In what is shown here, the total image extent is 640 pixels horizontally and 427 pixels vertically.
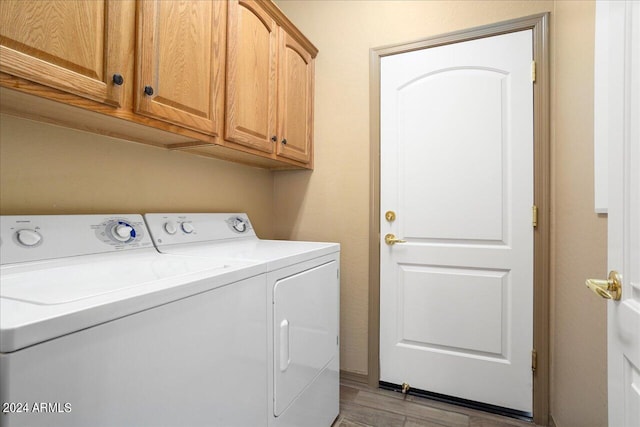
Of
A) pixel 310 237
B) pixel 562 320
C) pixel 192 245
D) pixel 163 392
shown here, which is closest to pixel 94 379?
pixel 163 392

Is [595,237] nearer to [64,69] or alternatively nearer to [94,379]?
[94,379]

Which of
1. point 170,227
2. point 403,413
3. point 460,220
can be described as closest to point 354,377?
point 403,413

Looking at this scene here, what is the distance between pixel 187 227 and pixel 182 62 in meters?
0.74

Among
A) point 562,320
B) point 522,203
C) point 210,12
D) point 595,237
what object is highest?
point 210,12

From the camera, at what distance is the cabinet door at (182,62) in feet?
3.45

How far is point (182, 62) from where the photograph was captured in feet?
3.89

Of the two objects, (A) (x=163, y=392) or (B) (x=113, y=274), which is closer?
(A) (x=163, y=392)

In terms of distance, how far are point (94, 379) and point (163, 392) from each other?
0.58 feet

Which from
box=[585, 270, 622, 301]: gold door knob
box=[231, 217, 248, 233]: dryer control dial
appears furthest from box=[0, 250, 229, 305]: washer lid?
box=[585, 270, 622, 301]: gold door knob

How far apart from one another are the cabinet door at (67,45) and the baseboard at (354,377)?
1954 millimetres

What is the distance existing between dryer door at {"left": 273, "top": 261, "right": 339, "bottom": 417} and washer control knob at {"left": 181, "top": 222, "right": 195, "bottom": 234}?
24.0 inches

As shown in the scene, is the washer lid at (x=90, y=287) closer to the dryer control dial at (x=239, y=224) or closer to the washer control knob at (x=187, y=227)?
the washer control knob at (x=187, y=227)

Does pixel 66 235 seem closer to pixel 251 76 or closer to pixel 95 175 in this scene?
pixel 95 175

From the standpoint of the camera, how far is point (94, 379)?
22.8 inches
